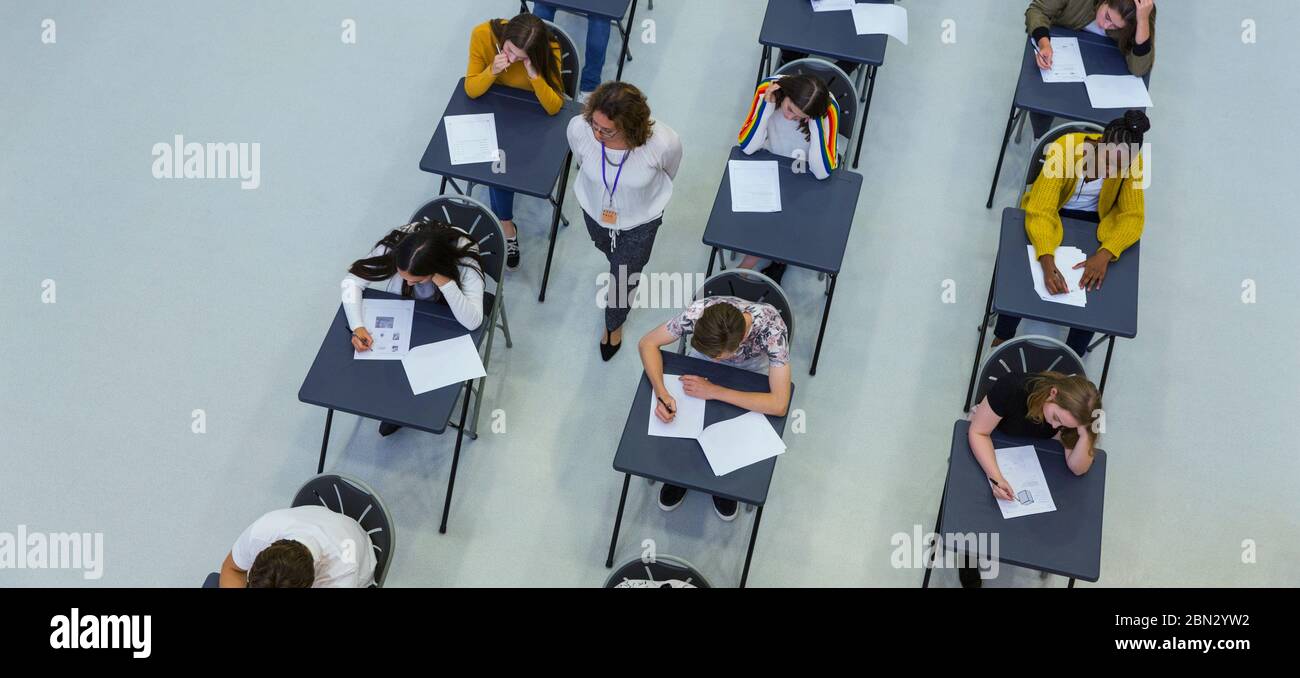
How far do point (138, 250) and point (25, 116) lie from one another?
1.08m

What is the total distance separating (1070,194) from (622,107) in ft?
5.97

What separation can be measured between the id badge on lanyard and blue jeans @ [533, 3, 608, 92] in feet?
4.11

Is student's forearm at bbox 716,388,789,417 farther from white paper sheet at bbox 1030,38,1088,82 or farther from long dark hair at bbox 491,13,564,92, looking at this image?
white paper sheet at bbox 1030,38,1088,82

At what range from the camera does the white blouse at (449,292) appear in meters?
3.97

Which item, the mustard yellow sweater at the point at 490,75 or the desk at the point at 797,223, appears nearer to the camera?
the desk at the point at 797,223

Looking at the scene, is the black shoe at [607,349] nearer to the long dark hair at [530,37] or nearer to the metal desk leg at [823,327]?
the metal desk leg at [823,327]

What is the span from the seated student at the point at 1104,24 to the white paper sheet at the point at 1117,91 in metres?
0.07

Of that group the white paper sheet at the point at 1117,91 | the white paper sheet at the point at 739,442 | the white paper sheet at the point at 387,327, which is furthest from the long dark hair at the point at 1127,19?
the white paper sheet at the point at 387,327

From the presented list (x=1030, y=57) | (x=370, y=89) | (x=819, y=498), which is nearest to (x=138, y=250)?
(x=370, y=89)

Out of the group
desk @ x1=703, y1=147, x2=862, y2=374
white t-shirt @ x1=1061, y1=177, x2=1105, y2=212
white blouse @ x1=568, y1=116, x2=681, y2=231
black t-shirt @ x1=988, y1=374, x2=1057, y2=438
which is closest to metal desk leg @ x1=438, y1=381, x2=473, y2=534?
white blouse @ x1=568, y1=116, x2=681, y2=231

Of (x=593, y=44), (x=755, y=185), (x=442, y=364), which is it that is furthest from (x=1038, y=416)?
(x=593, y=44)

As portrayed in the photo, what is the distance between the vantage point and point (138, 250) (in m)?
5.05

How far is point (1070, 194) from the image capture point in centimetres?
435
